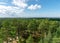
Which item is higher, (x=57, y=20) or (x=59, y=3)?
(x=59, y=3)

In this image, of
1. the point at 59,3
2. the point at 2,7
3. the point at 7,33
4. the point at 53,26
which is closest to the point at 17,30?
the point at 7,33

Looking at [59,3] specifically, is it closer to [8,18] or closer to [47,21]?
[47,21]

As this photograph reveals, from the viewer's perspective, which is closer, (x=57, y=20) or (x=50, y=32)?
(x=50, y=32)

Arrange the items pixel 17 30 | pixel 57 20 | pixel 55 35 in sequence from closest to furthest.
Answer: pixel 55 35
pixel 17 30
pixel 57 20

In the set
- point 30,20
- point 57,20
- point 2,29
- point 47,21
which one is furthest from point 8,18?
point 57,20

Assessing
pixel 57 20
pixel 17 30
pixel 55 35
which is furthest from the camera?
pixel 57 20

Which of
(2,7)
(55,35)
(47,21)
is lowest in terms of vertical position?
(55,35)
